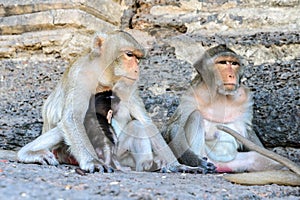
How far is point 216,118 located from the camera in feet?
11.6

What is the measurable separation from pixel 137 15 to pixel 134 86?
3.29ft

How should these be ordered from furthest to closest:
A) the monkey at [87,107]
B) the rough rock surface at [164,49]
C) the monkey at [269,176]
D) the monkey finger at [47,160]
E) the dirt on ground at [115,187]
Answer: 1. the rough rock surface at [164,49]
2. the monkey at [87,107]
3. the monkey finger at [47,160]
4. the monkey at [269,176]
5. the dirt on ground at [115,187]

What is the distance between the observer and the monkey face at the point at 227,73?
134 inches

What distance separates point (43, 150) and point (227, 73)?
1.21 meters

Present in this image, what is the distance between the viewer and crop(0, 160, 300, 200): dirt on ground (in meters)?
1.87

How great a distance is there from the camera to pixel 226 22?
400 cm

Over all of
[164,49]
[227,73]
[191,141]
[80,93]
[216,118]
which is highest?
[164,49]

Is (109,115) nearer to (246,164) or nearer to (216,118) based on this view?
(216,118)

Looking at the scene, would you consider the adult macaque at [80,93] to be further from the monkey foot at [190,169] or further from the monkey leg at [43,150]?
the monkey foot at [190,169]

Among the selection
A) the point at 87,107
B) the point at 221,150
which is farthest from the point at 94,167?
the point at 221,150

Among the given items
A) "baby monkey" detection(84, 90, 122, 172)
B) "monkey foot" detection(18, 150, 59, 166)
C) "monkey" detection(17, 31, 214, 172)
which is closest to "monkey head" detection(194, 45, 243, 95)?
"monkey" detection(17, 31, 214, 172)

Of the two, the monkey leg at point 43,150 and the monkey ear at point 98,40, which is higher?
the monkey ear at point 98,40

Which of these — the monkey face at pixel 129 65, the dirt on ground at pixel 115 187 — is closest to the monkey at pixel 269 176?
the dirt on ground at pixel 115 187

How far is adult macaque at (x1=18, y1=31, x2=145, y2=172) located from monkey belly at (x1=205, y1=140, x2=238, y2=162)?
65 centimetres
